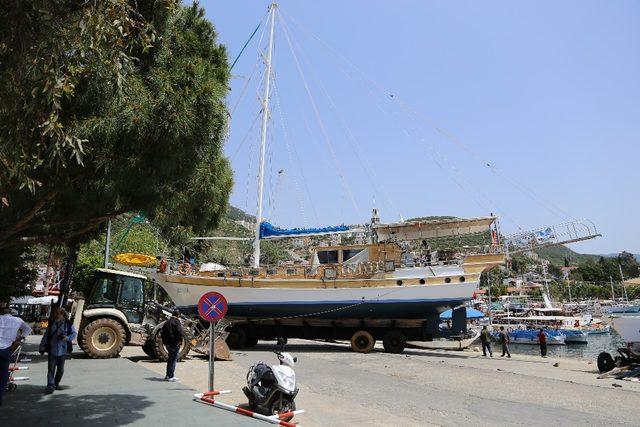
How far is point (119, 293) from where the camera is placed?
48.0 feet

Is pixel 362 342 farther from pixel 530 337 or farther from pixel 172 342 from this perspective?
pixel 530 337

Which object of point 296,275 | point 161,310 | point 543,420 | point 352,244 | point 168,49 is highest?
point 168,49

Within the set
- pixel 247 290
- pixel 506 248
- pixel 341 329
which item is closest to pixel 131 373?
pixel 247 290

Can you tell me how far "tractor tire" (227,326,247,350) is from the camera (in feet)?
65.9

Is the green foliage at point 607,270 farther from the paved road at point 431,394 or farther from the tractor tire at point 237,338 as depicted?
the paved road at point 431,394

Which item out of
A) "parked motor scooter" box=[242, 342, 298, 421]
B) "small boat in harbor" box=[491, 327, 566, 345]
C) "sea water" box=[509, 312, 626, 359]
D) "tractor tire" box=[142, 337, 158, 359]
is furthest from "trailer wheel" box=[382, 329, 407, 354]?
→ "small boat in harbor" box=[491, 327, 566, 345]

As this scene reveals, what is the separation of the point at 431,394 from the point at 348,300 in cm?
975

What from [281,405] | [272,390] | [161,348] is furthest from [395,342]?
[272,390]

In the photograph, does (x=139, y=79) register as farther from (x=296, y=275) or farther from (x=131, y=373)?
(x=296, y=275)

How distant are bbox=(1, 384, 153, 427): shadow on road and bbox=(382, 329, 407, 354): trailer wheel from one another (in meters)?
13.9

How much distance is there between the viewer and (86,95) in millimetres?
6633

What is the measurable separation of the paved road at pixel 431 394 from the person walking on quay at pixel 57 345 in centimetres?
260

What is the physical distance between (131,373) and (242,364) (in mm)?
4253

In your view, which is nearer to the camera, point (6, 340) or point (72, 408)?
point (6, 340)
